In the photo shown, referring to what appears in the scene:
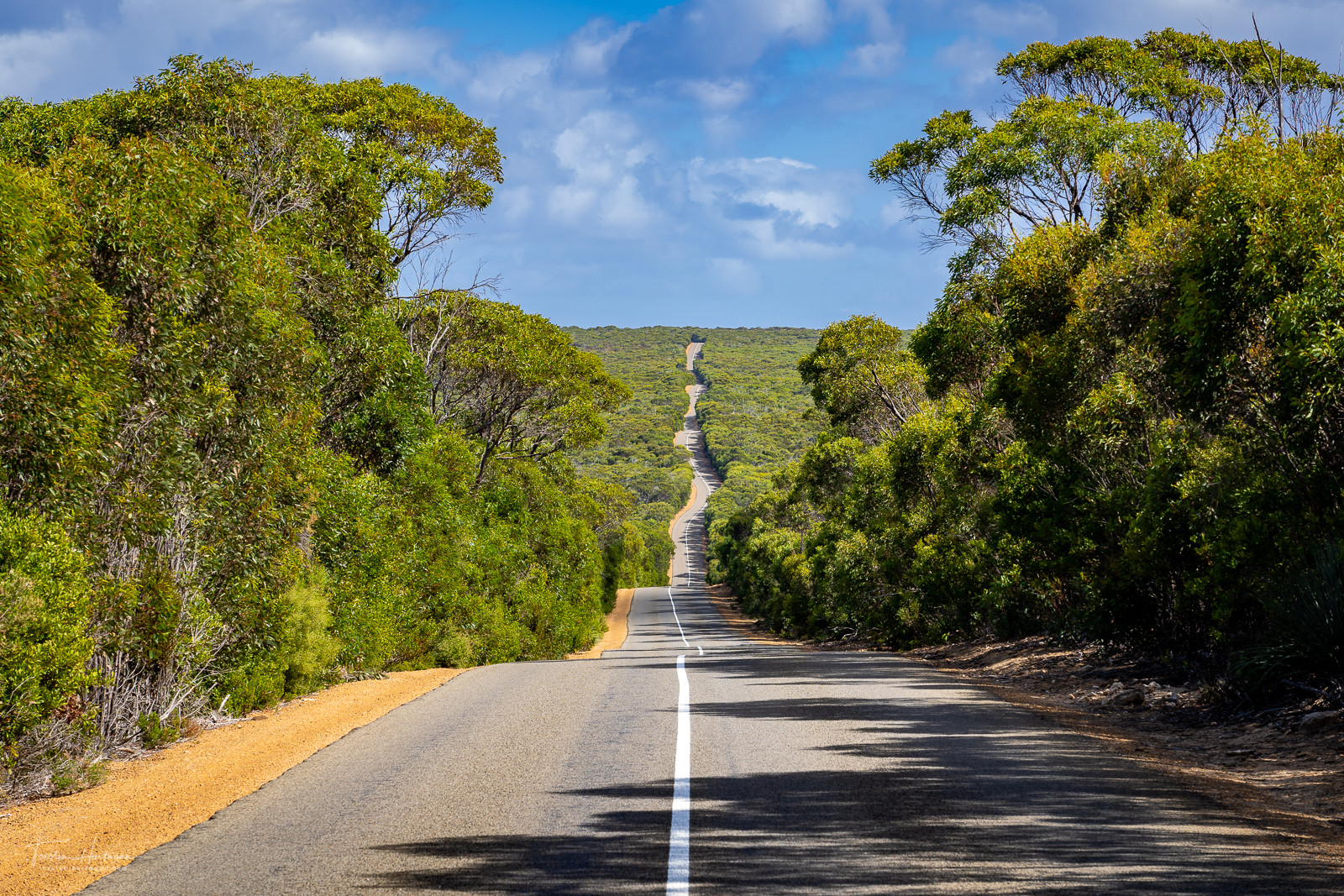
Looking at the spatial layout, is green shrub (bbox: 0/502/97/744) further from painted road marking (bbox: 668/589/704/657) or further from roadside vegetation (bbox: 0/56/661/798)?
painted road marking (bbox: 668/589/704/657)

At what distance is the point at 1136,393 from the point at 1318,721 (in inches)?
204

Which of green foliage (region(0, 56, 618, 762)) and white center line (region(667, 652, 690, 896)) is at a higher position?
green foliage (region(0, 56, 618, 762))

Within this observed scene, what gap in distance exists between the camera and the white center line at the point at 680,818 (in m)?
5.09

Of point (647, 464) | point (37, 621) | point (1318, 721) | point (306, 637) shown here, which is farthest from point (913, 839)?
point (647, 464)

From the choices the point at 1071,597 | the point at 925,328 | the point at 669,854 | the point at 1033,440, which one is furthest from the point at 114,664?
the point at 925,328

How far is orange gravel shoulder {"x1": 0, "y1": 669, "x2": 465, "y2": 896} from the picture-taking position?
6094mm

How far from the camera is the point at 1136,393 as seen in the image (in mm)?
13055

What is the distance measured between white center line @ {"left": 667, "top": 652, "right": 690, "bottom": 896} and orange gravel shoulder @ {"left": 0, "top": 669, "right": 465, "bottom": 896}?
11.2ft

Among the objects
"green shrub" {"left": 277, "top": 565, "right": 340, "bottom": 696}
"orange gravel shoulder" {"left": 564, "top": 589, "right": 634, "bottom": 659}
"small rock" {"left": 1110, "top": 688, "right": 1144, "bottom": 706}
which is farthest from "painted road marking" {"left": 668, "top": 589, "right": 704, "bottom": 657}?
"small rock" {"left": 1110, "top": 688, "right": 1144, "bottom": 706}

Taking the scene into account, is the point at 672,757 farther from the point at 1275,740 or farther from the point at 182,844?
the point at 1275,740

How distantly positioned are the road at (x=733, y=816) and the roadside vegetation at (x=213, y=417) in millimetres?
2488

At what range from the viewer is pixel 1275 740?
906 centimetres

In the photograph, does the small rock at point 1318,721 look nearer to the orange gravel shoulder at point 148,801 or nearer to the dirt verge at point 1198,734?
the dirt verge at point 1198,734

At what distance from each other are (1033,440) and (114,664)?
13332mm
